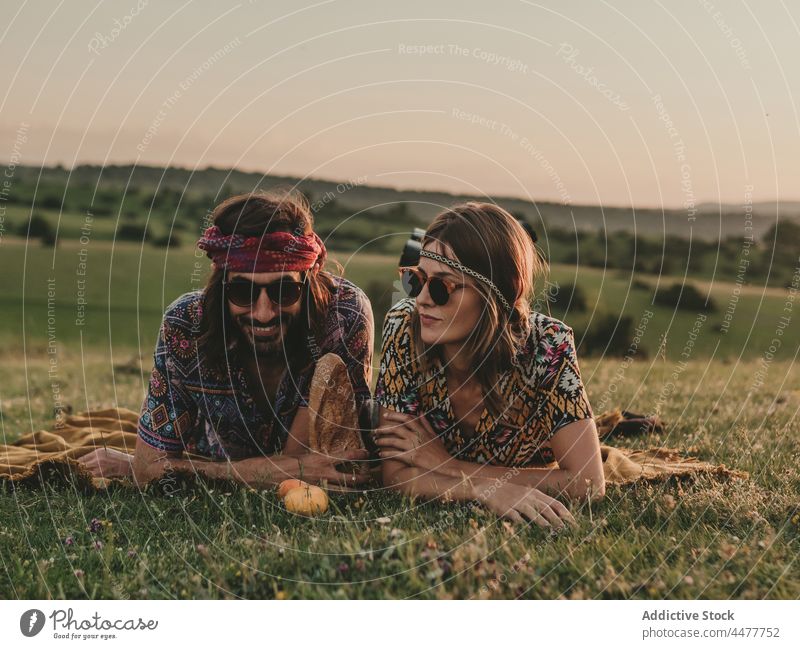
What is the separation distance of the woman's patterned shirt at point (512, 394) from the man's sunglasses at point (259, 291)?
69cm

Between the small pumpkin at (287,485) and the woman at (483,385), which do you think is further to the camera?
the small pumpkin at (287,485)

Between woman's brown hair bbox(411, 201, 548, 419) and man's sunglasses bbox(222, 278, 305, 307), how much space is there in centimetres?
83

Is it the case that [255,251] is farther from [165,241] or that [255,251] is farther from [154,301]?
[165,241]

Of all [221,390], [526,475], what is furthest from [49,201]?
[526,475]

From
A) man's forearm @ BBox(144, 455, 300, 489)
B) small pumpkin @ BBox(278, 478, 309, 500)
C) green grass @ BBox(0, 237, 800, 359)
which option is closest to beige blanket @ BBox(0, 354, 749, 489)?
man's forearm @ BBox(144, 455, 300, 489)

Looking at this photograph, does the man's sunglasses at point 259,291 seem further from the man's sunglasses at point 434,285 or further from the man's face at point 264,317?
the man's sunglasses at point 434,285

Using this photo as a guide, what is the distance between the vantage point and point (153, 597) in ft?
15.0

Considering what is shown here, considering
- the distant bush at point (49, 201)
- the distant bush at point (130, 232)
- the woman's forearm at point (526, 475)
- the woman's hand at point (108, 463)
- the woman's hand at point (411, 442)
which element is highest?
the distant bush at point (49, 201)

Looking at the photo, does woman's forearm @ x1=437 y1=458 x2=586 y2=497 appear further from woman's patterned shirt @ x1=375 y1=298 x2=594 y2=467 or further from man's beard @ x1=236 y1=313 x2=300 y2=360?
man's beard @ x1=236 y1=313 x2=300 y2=360

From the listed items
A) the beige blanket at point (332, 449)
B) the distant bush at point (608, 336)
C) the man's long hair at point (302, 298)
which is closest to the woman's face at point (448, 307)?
the beige blanket at point (332, 449)

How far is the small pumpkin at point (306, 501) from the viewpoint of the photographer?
516 centimetres
